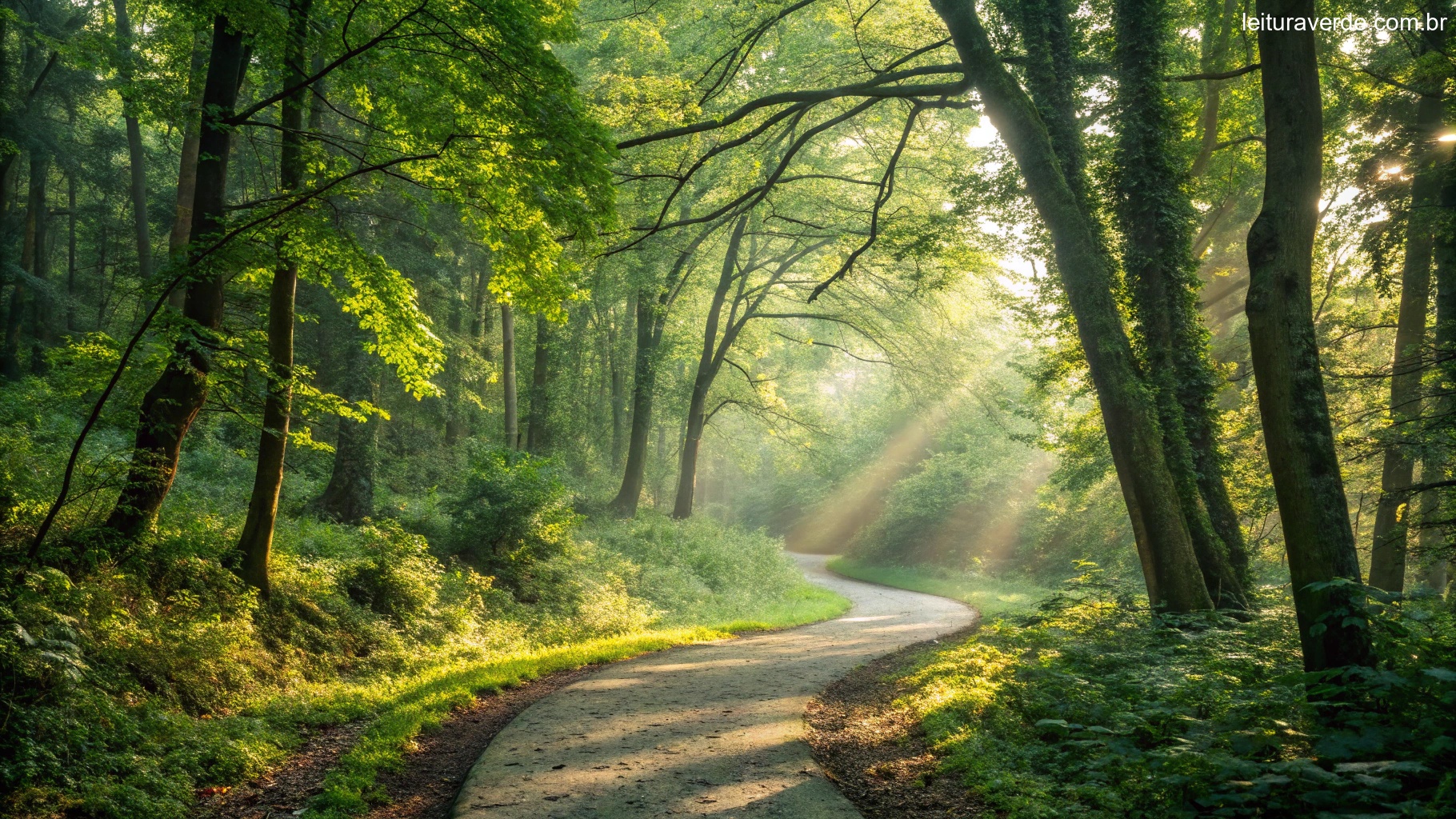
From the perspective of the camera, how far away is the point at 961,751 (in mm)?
5375

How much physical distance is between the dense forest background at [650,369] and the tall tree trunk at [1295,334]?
3cm

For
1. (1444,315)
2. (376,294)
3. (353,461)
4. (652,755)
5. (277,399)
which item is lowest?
(652,755)

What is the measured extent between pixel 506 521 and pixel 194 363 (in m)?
6.24

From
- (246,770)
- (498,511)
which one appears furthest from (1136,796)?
(498,511)

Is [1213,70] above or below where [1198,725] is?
above

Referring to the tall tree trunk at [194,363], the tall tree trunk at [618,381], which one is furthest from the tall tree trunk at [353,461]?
the tall tree trunk at [618,381]

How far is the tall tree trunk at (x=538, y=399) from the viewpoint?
2339cm

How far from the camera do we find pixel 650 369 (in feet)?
76.8

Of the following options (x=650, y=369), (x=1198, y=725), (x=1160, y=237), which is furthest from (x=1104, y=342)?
(x=650, y=369)

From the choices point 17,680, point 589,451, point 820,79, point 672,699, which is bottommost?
point 672,699

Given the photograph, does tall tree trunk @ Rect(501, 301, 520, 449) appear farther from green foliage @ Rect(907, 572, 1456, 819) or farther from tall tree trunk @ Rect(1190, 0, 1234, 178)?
tall tree trunk @ Rect(1190, 0, 1234, 178)

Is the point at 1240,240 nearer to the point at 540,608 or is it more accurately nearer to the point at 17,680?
the point at 540,608

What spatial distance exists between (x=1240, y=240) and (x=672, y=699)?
20560 millimetres

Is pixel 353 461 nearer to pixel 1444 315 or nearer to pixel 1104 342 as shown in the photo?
pixel 1104 342
